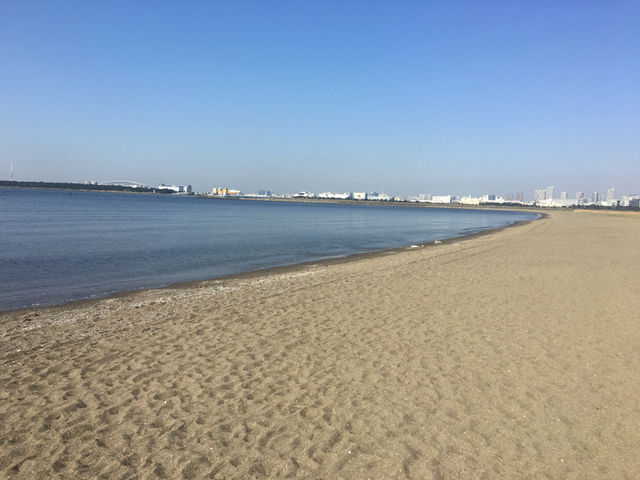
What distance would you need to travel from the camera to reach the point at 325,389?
18.0 ft

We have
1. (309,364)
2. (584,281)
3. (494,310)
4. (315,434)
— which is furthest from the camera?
(584,281)

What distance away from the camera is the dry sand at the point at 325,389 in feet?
13.3

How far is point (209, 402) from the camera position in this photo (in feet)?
16.7

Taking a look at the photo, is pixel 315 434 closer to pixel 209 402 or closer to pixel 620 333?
pixel 209 402

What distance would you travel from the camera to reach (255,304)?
1007 cm

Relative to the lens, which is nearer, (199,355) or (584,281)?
(199,355)

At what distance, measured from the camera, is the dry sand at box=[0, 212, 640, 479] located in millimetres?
4043

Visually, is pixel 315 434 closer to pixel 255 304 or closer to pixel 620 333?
pixel 255 304

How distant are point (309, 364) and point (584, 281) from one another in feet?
35.3

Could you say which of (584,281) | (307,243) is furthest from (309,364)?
(307,243)

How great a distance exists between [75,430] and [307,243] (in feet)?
78.6

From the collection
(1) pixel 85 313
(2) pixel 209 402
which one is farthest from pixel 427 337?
(1) pixel 85 313

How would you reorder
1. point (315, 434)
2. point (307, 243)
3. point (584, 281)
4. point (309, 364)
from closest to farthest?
1. point (315, 434)
2. point (309, 364)
3. point (584, 281)
4. point (307, 243)

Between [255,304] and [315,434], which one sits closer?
[315,434]
